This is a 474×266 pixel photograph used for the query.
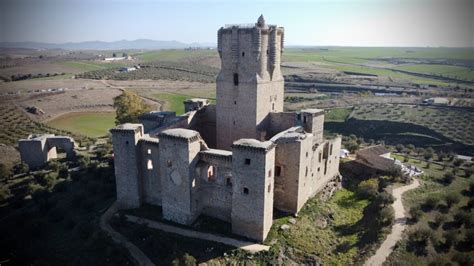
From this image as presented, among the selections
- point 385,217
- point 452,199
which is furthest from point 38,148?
point 452,199

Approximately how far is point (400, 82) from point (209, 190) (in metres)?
105

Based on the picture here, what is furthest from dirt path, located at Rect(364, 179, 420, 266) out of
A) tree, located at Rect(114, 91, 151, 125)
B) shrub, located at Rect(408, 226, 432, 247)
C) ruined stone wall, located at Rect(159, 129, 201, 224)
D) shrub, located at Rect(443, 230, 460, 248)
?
tree, located at Rect(114, 91, 151, 125)

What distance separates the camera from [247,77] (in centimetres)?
3072

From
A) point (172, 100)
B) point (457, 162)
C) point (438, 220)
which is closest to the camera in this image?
point (438, 220)

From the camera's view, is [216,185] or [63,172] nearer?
[216,185]

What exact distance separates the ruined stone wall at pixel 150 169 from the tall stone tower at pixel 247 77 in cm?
787

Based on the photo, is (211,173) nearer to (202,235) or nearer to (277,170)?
(202,235)

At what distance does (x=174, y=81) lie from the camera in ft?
375

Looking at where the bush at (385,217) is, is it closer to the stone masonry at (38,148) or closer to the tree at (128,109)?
the tree at (128,109)

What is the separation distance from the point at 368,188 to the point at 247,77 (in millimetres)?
16667

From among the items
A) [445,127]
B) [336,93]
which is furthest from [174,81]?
[445,127]

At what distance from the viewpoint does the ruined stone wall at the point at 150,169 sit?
91.1 ft

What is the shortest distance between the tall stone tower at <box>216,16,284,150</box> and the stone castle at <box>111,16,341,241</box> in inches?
3.5

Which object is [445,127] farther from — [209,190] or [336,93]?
[209,190]
